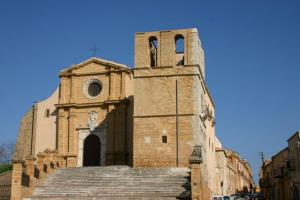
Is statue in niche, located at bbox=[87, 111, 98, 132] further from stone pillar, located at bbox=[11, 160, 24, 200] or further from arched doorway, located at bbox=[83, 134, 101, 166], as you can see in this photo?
stone pillar, located at bbox=[11, 160, 24, 200]

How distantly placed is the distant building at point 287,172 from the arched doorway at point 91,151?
14061 millimetres

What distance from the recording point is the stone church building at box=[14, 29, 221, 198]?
26.6 metres

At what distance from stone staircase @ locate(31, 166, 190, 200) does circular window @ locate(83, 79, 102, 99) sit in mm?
7310

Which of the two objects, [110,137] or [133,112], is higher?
[133,112]

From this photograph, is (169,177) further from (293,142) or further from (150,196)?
(293,142)

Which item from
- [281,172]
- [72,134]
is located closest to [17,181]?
[72,134]

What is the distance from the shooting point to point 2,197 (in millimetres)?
25500

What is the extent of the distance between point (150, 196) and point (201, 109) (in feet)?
25.2

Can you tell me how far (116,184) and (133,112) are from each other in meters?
4.96

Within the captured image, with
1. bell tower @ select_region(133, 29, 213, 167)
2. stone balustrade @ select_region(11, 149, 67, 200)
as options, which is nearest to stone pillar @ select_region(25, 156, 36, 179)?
stone balustrade @ select_region(11, 149, 67, 200)

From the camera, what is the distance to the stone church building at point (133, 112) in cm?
2658

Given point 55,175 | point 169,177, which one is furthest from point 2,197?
point 169,177

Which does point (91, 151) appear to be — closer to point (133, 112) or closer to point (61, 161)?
point (61, 161)

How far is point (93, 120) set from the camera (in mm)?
32062
